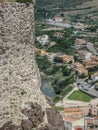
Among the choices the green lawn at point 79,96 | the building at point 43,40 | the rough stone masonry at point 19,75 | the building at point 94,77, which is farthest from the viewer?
the building at point 43,40

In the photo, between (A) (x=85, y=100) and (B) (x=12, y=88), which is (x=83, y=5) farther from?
(B) (x=12, y=88)

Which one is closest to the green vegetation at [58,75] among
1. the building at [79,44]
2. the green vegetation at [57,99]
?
the green vegetation at [57,99]

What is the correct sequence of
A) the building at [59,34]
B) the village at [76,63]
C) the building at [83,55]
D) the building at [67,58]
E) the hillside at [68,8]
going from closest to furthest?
the village at [76,63], the building at [67,58], the building at [83,55], the building at [59,34], the hillside at [68,8]

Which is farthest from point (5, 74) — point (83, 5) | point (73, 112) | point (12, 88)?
point (83, 5)

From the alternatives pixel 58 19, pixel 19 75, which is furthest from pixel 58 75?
pixel 58 19

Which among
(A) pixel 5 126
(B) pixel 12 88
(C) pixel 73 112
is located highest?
(B) pixel 12 88

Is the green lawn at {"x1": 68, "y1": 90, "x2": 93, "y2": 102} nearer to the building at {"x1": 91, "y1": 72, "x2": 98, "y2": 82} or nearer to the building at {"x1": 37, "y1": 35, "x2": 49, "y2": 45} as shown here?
the building at {"x1": 91, "y1": 72, "x2": 98, "y2": 82}

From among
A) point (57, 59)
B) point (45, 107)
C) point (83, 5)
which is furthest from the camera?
point (83, 5)

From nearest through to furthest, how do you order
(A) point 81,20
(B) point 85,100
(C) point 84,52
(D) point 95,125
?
(D) point 95,125 < (B) point 85,100 < (C) point 84,52 < (A) point 81,20

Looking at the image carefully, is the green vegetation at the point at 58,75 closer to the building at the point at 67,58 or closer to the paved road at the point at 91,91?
the paved road at the point at 91,91
